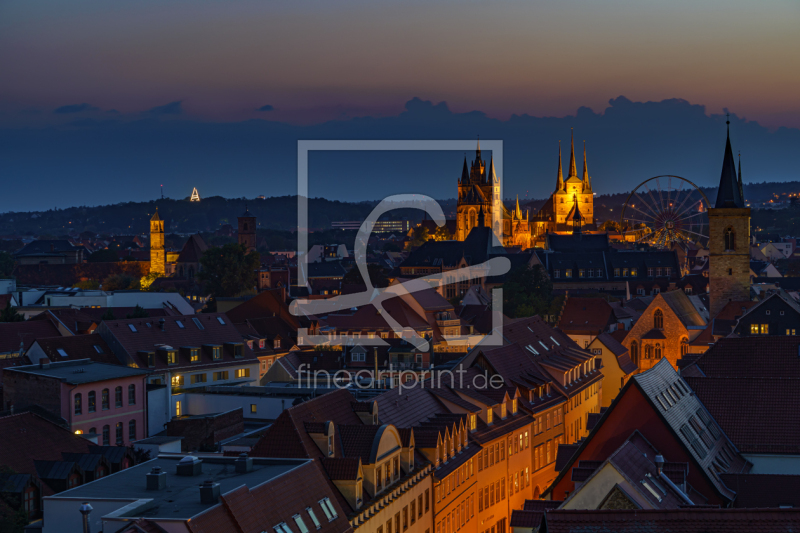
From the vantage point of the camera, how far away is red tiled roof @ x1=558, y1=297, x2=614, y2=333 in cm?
10644

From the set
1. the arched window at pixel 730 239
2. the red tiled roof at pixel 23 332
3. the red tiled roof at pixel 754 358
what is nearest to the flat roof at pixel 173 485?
the red tiled roof at pixel 754 358

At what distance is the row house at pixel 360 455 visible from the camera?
3080 cm

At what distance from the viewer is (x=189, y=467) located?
29016 mm

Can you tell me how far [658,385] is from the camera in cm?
3612

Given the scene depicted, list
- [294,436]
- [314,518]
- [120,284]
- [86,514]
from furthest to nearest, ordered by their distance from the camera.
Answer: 1. [120,284]
2. [294,436]
3. [314,518]
4. [86,514]

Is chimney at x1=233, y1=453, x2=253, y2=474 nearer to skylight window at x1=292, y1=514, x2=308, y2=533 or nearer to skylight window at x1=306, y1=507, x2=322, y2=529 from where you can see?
skylight window at x1=306, y1=507, x2=322, y2=529

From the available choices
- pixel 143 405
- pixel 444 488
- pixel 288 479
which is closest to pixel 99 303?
pixel 143 405

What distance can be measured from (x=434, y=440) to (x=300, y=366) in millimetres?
27030

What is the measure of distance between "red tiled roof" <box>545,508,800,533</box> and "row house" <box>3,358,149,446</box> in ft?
108

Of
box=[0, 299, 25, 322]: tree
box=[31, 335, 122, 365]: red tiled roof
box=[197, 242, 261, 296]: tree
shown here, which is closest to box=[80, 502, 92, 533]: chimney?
box=[31, 335, 122, 365]: red tiled roof

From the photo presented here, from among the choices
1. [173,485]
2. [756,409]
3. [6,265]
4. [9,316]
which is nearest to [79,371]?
[173,485]

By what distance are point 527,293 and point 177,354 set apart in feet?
257

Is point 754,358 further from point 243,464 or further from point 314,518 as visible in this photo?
point 243,464

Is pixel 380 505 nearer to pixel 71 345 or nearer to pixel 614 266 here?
pixel 71 345
